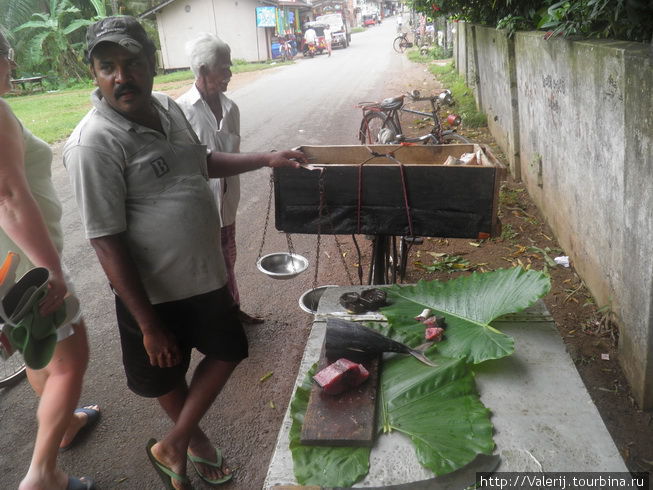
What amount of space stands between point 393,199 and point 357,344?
124cm

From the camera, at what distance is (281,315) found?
4238 mm

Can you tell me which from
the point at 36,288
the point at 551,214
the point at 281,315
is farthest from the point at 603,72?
the point at 36,288

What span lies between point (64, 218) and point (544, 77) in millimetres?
5546

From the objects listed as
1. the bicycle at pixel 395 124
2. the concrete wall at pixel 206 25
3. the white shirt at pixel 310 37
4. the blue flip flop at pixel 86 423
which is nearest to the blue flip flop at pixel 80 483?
the blue flip flop at pixel 86 423

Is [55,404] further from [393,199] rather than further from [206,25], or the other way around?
[206,25]

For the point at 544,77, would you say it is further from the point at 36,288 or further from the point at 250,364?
the point at 36,288

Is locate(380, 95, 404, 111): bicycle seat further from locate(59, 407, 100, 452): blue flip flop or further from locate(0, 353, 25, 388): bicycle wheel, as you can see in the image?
locate(59, 407, 100, 452): blue flip flop

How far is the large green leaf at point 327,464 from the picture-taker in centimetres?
167

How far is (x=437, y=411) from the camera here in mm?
1900

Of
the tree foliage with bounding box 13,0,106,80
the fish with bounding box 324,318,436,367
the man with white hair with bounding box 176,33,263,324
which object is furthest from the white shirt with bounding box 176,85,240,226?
the tree foliage with bounding box 13,0,106,80

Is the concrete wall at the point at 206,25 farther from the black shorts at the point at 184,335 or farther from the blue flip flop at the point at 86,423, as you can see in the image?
the black shorts at the point at 184,335

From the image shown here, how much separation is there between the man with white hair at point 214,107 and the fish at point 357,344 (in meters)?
1.39

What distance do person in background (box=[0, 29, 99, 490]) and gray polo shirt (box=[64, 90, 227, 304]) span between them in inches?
12.4

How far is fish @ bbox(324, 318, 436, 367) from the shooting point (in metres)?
2.14
